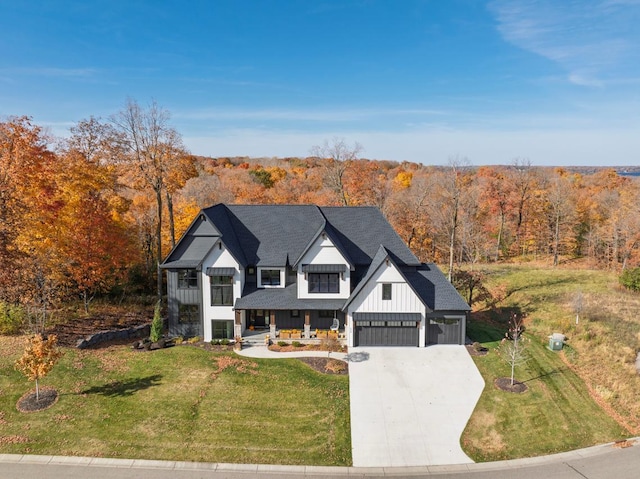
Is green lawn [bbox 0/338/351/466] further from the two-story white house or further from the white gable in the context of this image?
the white gable

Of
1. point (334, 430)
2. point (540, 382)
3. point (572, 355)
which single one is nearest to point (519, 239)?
point (572, 355)

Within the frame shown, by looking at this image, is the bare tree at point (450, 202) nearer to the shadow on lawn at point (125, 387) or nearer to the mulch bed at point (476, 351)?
the mulch bed at point (476, 351)

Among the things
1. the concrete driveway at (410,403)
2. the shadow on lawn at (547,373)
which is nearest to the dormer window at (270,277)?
the concrete driveway at (410,403)

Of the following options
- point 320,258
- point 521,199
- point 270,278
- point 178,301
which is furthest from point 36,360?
point 521,199

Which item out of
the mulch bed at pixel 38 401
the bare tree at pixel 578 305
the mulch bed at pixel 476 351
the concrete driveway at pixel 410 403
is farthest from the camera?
the bare tree at pixel 578 305

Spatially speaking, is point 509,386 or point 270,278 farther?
point 270,278

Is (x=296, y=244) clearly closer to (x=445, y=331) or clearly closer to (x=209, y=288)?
(x=209, y=288)

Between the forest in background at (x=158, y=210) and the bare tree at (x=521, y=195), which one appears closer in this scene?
the forest in background at (x=158, y=210)
